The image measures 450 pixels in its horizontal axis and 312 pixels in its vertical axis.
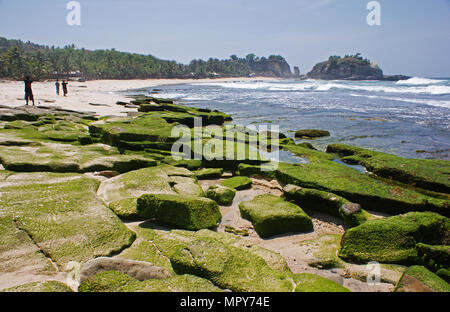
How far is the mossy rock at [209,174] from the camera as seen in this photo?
752 centimetres

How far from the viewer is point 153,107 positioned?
19562mm

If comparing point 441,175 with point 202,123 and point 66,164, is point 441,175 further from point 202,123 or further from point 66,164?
point 202,123

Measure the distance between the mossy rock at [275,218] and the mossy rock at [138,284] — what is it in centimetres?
209

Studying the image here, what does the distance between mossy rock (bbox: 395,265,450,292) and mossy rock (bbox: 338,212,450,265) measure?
24.6 inches

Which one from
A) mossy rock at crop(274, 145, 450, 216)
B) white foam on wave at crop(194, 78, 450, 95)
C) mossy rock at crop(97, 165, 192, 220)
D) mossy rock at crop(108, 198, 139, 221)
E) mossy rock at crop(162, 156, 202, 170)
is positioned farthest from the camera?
white foam on wave at crop(194, 78, 450, 95)

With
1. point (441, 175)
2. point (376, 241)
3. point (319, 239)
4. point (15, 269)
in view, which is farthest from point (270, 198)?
point (441, 175)

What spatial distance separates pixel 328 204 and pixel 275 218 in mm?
1473

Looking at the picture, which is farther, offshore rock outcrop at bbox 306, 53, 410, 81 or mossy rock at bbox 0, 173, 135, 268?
offshore rock outcrop at bbox 306, 53, 410, 81

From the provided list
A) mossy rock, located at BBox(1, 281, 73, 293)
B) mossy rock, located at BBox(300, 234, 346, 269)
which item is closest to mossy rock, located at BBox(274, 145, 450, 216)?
mossy rock, located at BBox(300, 234, 346, 269)

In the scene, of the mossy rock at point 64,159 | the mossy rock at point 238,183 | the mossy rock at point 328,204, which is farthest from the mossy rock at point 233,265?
the mossy rock at point 64,159

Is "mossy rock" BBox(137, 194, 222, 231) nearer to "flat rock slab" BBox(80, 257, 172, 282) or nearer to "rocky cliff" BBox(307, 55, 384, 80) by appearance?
"flat rock slab" BBox(80, 257, 172, 282)

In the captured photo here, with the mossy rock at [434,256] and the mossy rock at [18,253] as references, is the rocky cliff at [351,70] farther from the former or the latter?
the mossy rock at [18,253]

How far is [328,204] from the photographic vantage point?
5.57 meters

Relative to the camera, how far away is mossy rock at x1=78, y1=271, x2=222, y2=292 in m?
2.66
